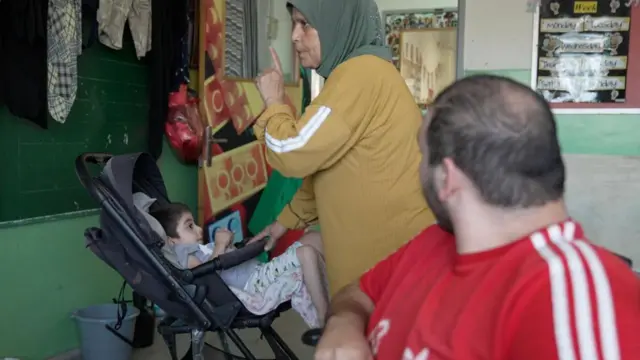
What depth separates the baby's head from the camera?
264 centimetres

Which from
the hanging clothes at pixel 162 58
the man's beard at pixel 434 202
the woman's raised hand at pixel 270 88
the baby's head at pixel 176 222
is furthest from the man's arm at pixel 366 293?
the hanging clothes at pixel 162 58

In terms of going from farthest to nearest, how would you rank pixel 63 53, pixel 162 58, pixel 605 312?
pixel 162 58, pixel 63 53, pixel 605 312

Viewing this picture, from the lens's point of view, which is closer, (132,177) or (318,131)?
(318,131)

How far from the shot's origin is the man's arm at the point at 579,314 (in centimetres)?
71

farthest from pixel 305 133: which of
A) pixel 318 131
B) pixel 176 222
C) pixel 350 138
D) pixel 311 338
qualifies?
pixel 176 222

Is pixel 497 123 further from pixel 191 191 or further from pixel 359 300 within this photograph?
pixel 191 191

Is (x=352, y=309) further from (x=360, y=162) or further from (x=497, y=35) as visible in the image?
(x=497, y=35)

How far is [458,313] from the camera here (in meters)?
0.91

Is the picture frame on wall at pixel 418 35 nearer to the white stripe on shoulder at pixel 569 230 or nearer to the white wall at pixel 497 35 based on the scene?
the white wall at pixel 497 35

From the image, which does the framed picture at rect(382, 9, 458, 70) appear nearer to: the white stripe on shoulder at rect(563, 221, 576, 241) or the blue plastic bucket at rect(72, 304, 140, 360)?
the blue plastic bucket at rect(72, 304, 140, 360)

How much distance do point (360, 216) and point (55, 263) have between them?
1.72 meters

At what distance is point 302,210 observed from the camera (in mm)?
2279

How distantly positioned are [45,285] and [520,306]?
2.61 meters

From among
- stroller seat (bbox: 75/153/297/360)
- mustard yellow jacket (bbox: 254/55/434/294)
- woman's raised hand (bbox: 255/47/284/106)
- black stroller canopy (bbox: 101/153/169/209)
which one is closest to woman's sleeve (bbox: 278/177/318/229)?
stroller seat (bbox: 75/153/297/360)
